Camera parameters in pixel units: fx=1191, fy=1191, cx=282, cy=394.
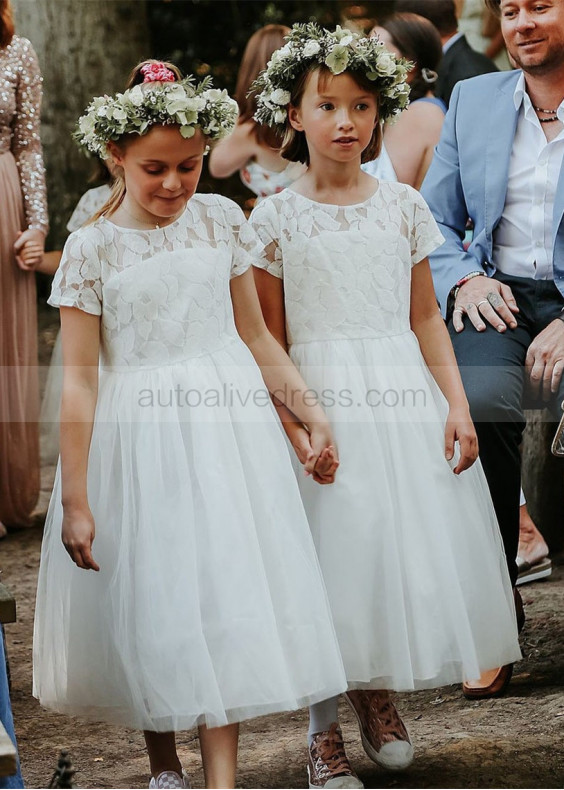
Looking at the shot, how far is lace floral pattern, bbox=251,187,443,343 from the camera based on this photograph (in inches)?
112

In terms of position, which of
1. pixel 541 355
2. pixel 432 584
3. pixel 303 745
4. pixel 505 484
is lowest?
pixel 303 745

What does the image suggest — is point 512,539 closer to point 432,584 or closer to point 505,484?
point 505,484

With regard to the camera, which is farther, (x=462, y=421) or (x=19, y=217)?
(x=19, y=217)

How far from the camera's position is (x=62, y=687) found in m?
2.57

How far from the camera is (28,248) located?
460 centimetres

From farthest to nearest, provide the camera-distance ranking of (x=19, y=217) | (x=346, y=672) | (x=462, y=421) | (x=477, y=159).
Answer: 1. (x=19, y=217)
2. (x=477, y=159)
3. (x=462, y=421)
4. (x=346, y=672)

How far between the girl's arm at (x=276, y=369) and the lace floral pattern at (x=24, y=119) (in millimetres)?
2118

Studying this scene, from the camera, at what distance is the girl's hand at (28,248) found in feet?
15.1

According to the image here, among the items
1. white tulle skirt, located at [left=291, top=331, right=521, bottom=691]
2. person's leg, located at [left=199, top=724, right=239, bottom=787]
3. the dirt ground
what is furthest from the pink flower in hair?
the dirt ground

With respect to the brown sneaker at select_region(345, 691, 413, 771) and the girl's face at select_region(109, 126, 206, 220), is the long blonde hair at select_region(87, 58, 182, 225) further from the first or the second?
the brown sneaker at select_region(345, 691, 413, 771)

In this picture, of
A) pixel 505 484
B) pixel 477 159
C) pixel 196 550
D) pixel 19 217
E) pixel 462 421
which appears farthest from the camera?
pixel 19 217

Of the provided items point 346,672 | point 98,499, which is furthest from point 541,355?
point 98,499

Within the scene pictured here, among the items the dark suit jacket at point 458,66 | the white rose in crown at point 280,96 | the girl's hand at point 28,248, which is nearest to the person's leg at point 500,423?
the white rose in crown at point 280,96

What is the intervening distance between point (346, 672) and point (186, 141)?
4.00 ft
